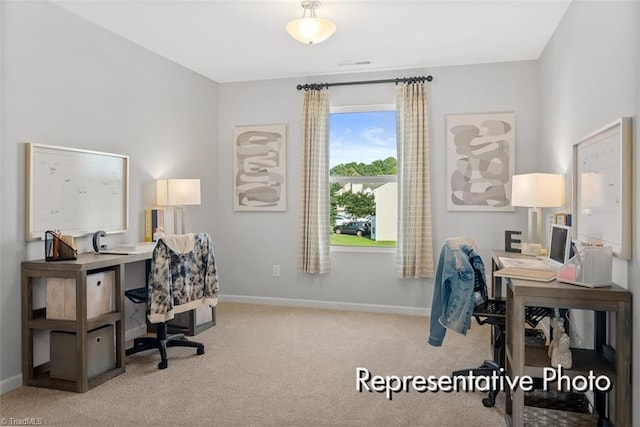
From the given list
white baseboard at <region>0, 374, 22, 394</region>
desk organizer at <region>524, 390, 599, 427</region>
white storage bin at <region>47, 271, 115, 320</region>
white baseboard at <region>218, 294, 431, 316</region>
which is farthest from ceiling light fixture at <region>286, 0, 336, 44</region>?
white baseboard at <region>0, 374, 22, 394</region>

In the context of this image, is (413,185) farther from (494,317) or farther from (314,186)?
(494,317)

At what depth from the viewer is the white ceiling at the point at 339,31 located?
3.12 metres

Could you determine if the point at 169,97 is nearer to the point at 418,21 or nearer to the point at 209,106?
the point at 209,106

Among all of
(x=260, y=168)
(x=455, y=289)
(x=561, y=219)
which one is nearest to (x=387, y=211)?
(x=260, y=168)

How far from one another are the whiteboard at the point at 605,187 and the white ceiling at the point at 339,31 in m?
1.24

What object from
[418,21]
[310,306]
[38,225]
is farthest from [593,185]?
[38,225]

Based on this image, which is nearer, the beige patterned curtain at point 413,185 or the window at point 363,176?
the beige patterned curtain at point 413,185

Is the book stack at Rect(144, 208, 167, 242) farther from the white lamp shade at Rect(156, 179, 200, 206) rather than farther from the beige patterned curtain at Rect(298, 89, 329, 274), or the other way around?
the beige patterned curtain at Rect(298, 89, 329, 274)

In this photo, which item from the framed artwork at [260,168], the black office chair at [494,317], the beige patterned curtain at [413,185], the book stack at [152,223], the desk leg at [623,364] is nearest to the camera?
the desk leg at [623,364]

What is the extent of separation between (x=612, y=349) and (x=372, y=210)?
9.43ft

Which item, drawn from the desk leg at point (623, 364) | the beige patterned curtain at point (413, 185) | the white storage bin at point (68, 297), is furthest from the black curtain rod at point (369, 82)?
the desk leg at point (623, 364)

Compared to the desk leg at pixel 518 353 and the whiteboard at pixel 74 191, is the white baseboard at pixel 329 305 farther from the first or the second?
the desk leg at pixel 518 353

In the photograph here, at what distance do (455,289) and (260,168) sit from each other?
3037mm

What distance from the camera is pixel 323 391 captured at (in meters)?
2.73
